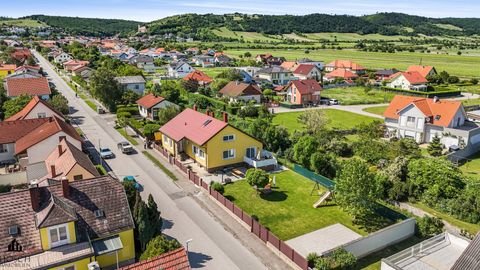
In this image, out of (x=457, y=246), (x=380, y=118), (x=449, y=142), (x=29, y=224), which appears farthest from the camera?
(x=380, y=118)

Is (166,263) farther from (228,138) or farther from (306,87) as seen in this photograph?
(306,87)

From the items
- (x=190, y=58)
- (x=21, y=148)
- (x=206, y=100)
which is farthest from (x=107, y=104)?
(x=190, y=58)

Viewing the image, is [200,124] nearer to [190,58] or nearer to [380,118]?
[380,118]

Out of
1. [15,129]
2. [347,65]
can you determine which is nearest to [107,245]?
[15,129]

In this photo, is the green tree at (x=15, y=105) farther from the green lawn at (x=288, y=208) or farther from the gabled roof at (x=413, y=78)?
the gabled roof at (x=413, y=78)

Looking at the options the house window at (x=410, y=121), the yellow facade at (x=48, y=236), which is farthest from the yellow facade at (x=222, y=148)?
the house window at (x=410, y=121)

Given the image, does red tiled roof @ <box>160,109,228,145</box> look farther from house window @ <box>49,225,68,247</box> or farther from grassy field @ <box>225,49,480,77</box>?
grassy field @ <box>225,49,480,77</box>
